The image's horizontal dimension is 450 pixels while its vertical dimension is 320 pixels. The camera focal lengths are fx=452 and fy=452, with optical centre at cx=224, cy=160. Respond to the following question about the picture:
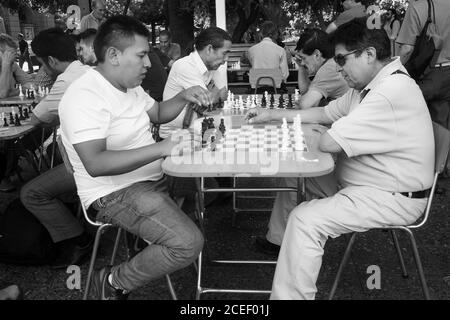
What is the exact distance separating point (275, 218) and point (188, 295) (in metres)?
0.78

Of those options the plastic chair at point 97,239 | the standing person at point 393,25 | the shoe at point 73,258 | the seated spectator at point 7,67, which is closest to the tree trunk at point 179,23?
the standing person at point 393,25

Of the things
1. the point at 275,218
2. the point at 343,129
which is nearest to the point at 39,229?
the point at 275,218

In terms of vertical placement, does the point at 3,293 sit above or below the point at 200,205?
below

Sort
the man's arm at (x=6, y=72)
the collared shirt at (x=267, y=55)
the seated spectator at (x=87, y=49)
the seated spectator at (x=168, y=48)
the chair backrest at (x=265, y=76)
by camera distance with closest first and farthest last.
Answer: the seated spectator at (x=87, y=49), the man's arm at (x=6, y=72), the chair backrest at (x=265, y=76), the collared shirt at (x=267, y=55), the seated spectator at (x=168, y=48)

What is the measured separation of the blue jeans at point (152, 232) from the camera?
6.79 ft

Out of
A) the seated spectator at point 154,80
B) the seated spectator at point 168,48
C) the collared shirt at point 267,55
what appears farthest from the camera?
the seated spectator at point 168,48

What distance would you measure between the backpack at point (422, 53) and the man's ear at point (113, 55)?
260 cm

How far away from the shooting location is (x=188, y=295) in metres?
2.68

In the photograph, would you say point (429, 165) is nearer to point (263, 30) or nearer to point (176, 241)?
point (176, 241)

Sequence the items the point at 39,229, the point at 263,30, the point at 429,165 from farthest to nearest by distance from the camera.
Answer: the point at 263,30, the point at 39,229, the point at 429,165

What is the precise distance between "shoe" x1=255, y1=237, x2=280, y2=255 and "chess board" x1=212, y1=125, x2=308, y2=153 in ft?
2.77

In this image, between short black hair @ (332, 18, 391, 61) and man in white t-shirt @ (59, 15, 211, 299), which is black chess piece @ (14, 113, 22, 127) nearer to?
man in white t-shirt @ (59, 15, 211, 299)

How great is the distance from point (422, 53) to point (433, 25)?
0.32 m

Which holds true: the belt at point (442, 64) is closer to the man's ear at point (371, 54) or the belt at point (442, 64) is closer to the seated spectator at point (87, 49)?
the man's ear at point (371, 54)
